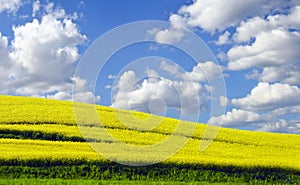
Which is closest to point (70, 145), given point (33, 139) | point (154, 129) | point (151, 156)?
point (33, 139)

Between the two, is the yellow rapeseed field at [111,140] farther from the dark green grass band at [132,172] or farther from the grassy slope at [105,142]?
the dark green grass band at [132,172]

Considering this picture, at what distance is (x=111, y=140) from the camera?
3709 centimetres

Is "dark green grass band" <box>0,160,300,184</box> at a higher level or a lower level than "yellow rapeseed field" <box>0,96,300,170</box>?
lower

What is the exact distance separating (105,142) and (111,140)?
893mm

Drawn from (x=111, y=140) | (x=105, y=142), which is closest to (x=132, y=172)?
(x=105, y=142)

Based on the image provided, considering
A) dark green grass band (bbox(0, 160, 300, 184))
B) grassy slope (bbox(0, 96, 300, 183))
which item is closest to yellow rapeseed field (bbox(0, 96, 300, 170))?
grassy slope (bbox(0, 96, 300, 183))

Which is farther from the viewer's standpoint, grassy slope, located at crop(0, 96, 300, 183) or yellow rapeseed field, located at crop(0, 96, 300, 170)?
yellow rapeseed field, located at crop(0, 96, 300, 170)

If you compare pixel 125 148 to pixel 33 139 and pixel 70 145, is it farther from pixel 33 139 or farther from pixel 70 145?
pixel 33 139

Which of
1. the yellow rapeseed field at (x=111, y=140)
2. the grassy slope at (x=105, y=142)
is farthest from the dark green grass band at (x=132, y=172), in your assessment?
the yellow rapeseed field at (x=111, y=140)

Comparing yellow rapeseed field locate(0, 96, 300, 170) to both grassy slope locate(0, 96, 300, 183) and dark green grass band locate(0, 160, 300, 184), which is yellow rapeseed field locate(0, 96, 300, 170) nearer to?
grassy slope locate(0, 96, 300, 183)

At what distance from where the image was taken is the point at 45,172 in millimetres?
28547

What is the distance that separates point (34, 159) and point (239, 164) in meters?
13.1

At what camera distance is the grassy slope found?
29906 millimetres

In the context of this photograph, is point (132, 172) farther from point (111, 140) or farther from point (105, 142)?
point (111, 140)
